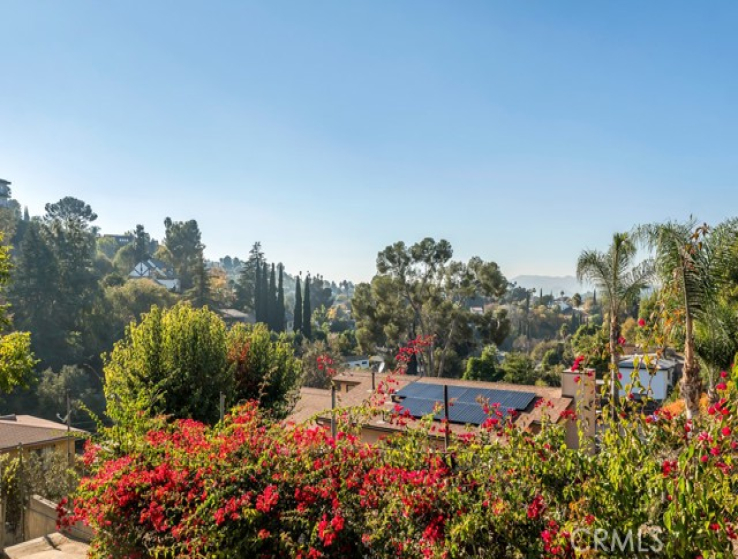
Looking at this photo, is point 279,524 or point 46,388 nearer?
point 279,524

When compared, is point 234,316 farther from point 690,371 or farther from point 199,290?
point 690,371

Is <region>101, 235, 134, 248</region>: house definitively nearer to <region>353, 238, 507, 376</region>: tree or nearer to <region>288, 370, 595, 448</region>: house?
<region>353, 238, 507, 376</region>: tree

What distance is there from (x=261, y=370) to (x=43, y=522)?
705cm

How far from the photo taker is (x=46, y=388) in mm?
42219

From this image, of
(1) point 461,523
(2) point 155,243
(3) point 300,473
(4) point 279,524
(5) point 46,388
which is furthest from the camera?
(2) point 155,243

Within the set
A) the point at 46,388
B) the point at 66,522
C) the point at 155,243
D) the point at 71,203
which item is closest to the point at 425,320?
the point at 46,388

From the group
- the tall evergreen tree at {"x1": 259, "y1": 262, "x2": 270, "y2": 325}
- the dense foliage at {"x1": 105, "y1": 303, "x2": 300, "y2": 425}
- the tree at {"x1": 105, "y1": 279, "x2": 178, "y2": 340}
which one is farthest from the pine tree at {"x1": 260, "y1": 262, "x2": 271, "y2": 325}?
the dense foliage at {"x1": 105, "y1": 303, "x2": 300, "y2": 425}

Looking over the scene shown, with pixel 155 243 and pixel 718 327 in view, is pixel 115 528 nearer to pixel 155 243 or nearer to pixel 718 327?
pixel 718 327

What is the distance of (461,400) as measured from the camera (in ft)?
59.3

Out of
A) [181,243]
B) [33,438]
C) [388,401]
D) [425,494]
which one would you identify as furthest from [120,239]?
[425,494]

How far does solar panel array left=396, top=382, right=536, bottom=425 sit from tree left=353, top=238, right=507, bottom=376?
2158cm

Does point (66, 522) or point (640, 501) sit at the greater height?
point (640, 501)

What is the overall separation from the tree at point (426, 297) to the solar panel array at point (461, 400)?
2158 centimetres

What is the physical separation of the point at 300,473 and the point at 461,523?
7.49 feet
